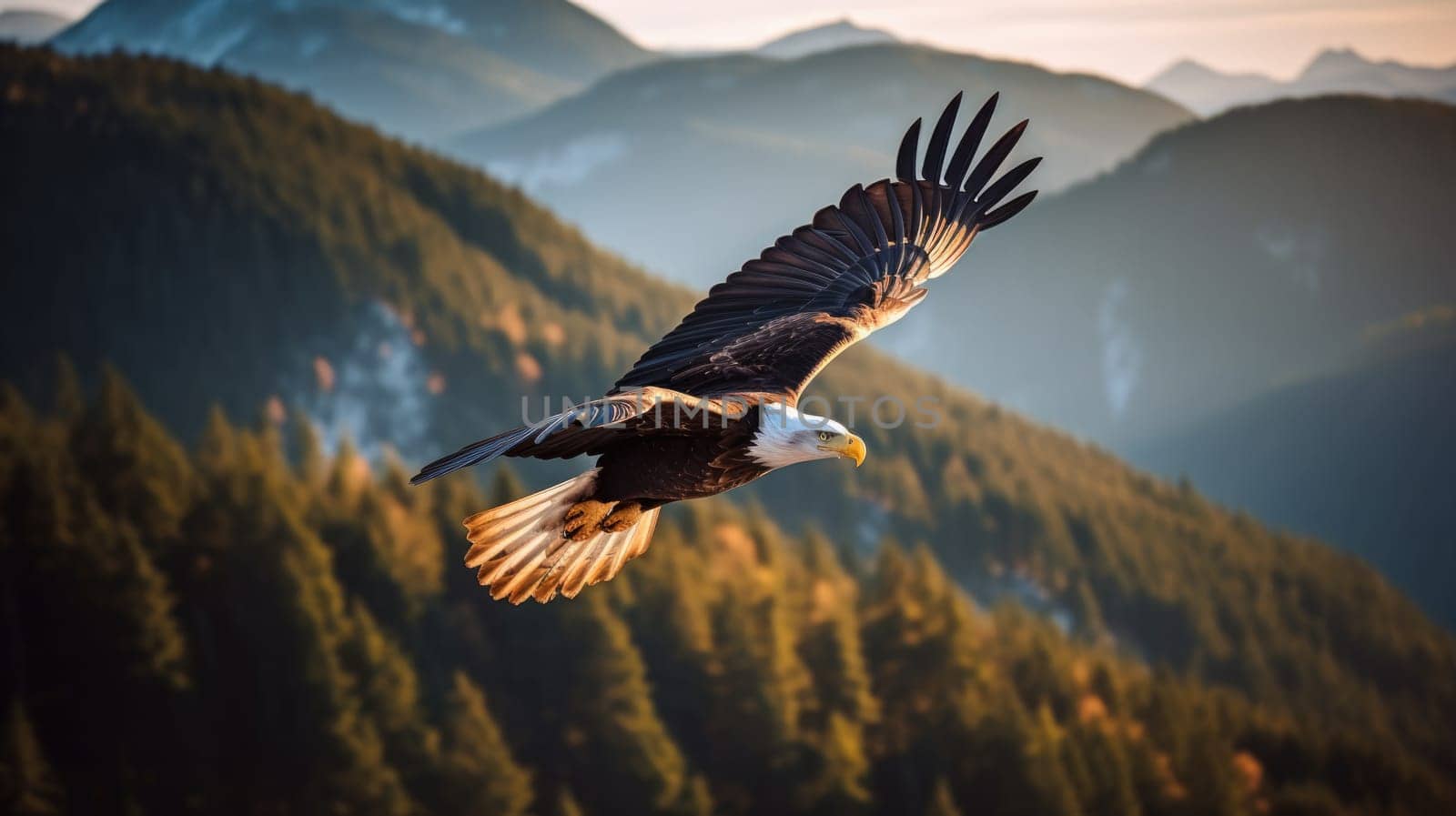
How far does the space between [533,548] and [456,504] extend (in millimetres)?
32697

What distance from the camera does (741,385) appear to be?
873 cm

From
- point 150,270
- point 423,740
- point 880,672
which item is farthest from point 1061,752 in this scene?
point 150,270

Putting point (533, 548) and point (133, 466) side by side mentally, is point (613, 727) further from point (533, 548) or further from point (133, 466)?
point (533, 548)

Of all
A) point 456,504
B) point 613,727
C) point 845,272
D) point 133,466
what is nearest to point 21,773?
point 133,466

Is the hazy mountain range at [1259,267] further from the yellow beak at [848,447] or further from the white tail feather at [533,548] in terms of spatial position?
the yellow beak at [848,447]

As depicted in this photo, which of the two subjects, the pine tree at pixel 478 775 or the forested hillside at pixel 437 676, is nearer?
the pine tree at pixel 478 775

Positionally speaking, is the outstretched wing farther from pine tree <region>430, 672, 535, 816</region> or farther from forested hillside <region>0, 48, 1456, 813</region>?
forested hillside <region>0, 48, 1456, 813</region>

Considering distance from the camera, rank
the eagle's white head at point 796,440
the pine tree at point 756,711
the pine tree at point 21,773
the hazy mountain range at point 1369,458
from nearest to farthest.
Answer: the eagle's white head at point 796,440 → the pine tree at point 21,773 → the pine tree at point 756,711 → the hazy mountain range at point 1369,458

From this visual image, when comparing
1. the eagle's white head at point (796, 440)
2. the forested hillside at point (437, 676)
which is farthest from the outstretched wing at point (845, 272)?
the forested hillside at point (437, 676)

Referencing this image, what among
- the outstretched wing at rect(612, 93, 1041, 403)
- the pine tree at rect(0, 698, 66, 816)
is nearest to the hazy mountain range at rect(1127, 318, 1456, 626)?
the pine tree at rect(0, 698, 66, 816)

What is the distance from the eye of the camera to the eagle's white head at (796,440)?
7.51 metres

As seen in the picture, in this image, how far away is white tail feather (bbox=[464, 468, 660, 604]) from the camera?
29.1ft

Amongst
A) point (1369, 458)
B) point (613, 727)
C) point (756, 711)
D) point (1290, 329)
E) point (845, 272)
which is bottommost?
point (1369, 458)

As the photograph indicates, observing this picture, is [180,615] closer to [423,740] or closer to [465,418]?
[423,740]
